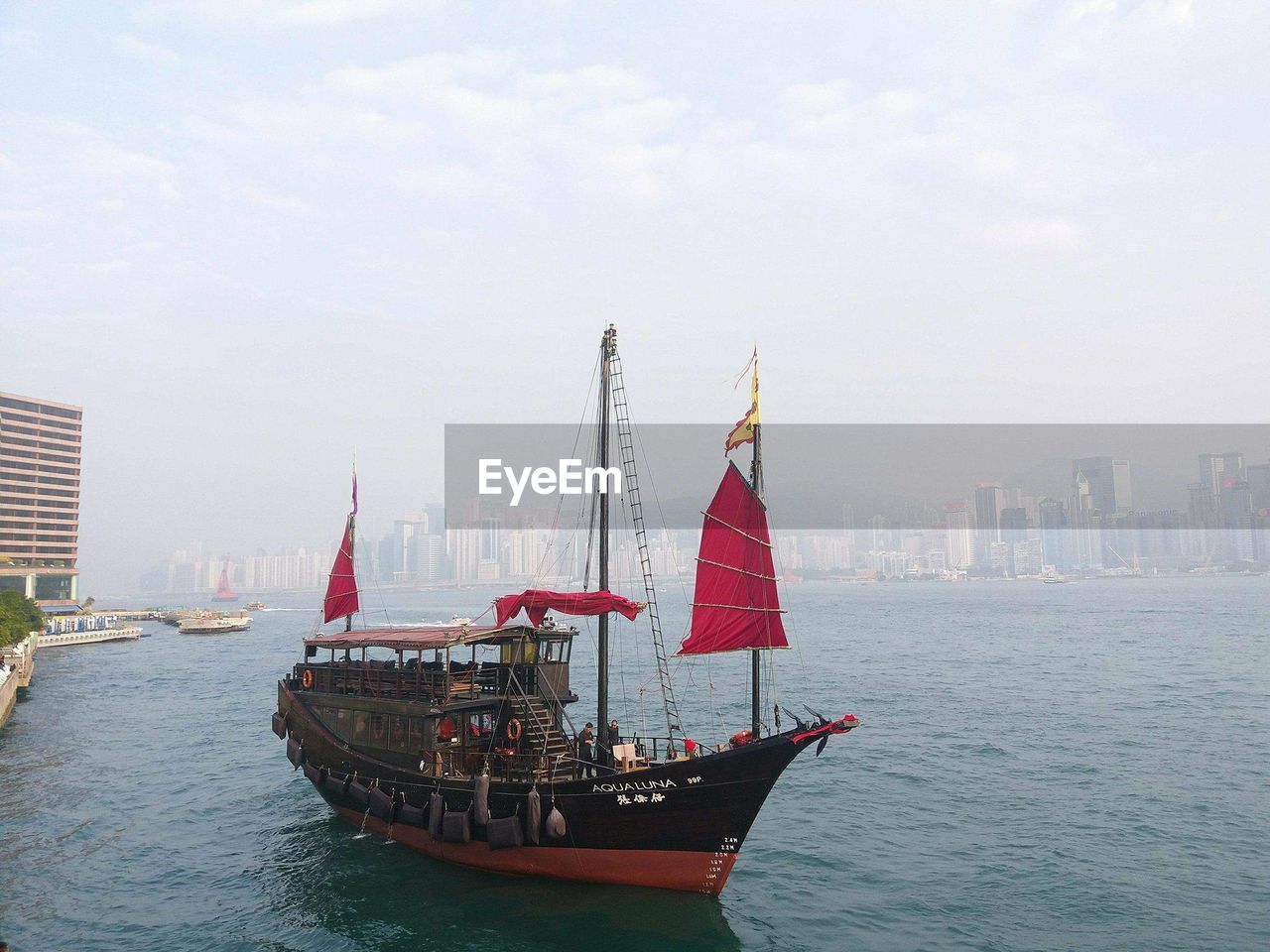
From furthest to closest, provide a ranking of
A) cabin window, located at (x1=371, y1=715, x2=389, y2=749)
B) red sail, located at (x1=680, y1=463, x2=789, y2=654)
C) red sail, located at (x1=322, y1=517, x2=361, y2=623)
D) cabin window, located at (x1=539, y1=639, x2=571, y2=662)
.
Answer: red sail, located at (x1=322, y1=517, x2=361, y2=623)
cabin window, located at (x1=539, y1=639, x2=571, y2=662)
cabin window, located at (x1=371, y1=715, x2=389, y2=749)
red sail, located at (x1=680, y1=463, x2=789, y2=654)

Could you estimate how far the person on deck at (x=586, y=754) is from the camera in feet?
73.7

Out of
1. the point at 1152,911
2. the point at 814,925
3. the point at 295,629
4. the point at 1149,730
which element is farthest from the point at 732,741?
the point at 295,629

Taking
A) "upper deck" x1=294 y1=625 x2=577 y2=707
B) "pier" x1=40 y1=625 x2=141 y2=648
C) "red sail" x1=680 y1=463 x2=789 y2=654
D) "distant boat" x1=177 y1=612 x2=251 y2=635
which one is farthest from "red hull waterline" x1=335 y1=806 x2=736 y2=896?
"distant boat" x1=177 y1=612 x2=251 y2=635

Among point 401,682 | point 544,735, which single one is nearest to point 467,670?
point 401,682

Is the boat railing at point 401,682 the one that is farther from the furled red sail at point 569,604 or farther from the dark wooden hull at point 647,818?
the dark wooden hull at point 647,818

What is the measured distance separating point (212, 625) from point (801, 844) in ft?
402

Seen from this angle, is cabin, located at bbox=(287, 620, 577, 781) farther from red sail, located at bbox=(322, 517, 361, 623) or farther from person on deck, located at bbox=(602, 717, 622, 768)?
red sail, located at bbox=(322, 517, 361, 623)

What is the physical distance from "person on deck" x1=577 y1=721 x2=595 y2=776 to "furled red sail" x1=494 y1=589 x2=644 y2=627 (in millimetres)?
3600

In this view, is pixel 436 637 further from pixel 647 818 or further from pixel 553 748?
pixel 647 818

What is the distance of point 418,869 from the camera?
75.7 ft

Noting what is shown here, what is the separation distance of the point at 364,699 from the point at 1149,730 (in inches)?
1560

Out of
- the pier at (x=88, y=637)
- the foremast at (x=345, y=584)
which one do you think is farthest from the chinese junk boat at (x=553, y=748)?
the pier at (x=88, y=637)

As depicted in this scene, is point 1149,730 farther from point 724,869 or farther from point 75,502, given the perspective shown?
point 75,502

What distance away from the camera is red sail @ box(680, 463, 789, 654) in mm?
22562
